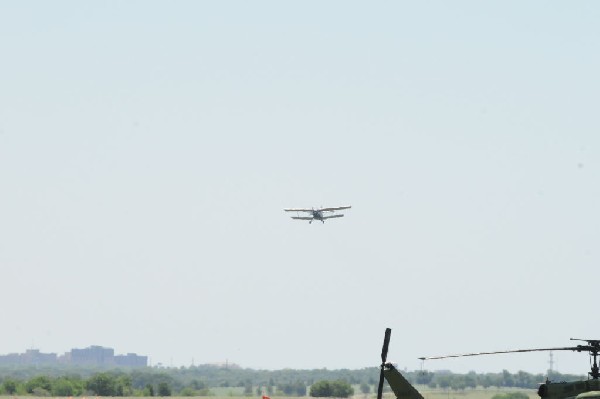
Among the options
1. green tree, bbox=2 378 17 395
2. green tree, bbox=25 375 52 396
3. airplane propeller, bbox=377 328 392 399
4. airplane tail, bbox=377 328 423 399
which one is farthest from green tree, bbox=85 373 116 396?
airplane propeller, bbox=377 328 392 399

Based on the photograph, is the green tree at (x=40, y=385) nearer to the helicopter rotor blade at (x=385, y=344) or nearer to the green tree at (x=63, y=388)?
the green tree at (x=63, y=388)

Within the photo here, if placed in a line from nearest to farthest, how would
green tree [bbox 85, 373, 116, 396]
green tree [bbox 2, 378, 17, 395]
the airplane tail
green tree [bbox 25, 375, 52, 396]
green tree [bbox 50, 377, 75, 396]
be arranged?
the airplane tail < green tree [bbox 50, 377, 75, 396] < green tree [bbox 2, 378, 17, 395] < green tree [bbox 25, 375, 52, 396] < green tree [bbox 85, 373, 116, 396]

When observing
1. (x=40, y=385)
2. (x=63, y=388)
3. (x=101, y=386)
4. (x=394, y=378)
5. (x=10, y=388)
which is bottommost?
(x=394, y=378)

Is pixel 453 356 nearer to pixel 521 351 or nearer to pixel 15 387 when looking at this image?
pixel 521 351

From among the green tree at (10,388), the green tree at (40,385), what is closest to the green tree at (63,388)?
the green tree at (40,385)

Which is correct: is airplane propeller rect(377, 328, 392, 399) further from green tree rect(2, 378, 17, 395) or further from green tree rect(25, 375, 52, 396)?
green tree rect(25, 375, 52, 396)

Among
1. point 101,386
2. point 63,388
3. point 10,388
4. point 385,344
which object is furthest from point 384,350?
point 10,388

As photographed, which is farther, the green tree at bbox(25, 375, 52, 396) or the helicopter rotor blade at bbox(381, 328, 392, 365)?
the green tree at bbox(25, 375, 52, 396)

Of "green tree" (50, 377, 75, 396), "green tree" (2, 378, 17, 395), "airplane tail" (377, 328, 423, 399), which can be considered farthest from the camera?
"green tree" (2, 378, 17, 395)

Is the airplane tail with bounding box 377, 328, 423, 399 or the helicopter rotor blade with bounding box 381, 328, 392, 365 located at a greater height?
the helicopter rotor blade with bounding box 381, 328, 392, 365

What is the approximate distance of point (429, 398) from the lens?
18162 cm

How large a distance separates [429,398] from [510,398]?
13454mm

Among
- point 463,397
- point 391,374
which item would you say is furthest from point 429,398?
point 391,374

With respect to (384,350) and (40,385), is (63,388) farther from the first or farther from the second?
(384,350)
